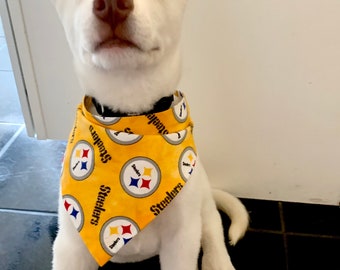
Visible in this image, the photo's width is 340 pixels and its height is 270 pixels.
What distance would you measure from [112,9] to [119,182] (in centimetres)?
34

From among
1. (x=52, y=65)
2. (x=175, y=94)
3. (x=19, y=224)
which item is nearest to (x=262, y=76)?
(x=175, y=94)

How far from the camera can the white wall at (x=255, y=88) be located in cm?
127

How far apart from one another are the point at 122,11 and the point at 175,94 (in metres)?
→ 0.30

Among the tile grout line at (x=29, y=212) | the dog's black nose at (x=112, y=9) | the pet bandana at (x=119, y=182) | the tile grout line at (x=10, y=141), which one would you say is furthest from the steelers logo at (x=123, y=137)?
the tile grout line at (x=10, y=141)

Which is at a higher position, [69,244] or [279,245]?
[69,244]

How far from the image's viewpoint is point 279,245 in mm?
1378

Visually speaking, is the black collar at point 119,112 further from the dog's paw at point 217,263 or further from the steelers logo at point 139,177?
the dog's paw at point 217,263

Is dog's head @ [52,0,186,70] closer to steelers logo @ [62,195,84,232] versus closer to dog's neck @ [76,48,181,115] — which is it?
dog's neck @ [76,48,181,115]

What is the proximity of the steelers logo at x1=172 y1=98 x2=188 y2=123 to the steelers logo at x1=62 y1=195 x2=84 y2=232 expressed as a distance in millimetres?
253

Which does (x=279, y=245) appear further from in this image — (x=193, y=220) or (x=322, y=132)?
(x=193, y=220)

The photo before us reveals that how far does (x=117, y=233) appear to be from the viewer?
3.30ft

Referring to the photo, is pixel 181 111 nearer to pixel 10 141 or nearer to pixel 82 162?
pixel 82 162

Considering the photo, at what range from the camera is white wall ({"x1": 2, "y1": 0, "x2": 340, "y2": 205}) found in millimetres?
1268

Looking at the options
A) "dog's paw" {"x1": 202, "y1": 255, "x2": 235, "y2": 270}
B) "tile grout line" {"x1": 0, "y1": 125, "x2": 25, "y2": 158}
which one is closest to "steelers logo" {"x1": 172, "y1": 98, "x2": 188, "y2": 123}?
"dog's paw" {"x1": 202, "y1": 255, "x2": 235, "y2": 270}
